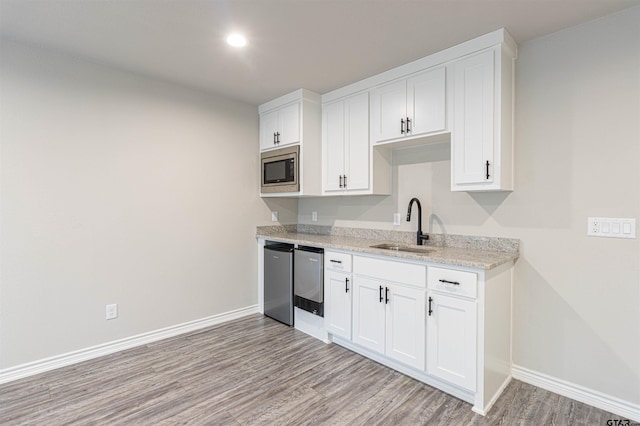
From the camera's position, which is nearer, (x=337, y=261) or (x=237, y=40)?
(x=237, y=40)

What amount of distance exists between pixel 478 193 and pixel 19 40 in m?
3.59

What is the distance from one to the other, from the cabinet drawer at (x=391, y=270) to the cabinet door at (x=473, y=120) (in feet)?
2.37

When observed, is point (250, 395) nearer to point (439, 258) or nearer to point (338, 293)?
point (338, 293)

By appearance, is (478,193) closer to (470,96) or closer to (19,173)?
(470,96)

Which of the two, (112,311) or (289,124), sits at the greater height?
(289,124)

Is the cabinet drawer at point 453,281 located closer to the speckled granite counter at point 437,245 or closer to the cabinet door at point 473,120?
the speckled granite counter at point 437,245

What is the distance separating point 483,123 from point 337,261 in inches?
61.4

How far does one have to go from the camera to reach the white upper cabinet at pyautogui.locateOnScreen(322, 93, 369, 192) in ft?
9.98

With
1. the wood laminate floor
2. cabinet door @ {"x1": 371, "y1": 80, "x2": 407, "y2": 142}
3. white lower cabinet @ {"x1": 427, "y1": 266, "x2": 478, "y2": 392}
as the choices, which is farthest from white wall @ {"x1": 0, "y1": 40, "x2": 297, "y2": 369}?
white lower cabinet @ {"x1": 427, "y1": 266, "x2": 478, "y2": 392}

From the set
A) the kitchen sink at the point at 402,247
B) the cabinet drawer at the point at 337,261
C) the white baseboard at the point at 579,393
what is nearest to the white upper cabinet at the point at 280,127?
the cabinet drawer at the point at 337,261

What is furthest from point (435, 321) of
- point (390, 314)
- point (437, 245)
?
point (437, 245)

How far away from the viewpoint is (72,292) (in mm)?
2592

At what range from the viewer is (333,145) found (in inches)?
131

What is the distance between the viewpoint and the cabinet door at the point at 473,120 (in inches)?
87.9
